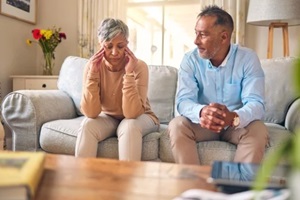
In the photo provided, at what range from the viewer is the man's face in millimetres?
1890

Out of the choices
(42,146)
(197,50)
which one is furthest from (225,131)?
(42,146)

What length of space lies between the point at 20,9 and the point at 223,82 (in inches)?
90.9

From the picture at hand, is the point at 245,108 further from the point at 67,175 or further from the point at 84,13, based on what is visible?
the point at 84,13

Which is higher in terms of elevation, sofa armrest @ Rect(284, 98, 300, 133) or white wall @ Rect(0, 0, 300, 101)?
white wall @ Rect(0, 0, 300, 101)

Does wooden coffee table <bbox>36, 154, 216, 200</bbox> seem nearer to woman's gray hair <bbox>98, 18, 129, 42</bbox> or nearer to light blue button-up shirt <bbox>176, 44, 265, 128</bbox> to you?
light blue button-up shirt <bbox>176, 44, 265, 128</bbox>

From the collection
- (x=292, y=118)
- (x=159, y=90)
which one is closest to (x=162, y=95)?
(x=159, y=90)

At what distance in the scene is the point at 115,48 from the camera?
6.32ft

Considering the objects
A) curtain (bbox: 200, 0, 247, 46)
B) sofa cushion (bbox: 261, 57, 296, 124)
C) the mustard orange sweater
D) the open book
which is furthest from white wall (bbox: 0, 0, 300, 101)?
the open book

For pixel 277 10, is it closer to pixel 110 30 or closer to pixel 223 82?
pixel 223 82

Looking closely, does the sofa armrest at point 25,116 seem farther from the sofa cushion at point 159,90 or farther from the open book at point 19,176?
the open book at point 19,176

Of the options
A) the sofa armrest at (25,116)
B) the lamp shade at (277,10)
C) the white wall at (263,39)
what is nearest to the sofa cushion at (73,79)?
the sofa armrest at (25,116)

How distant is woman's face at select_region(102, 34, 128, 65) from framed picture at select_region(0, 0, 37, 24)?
5.34 ft

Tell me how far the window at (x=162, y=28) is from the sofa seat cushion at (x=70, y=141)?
1.62 meters

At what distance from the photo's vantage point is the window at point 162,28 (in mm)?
3469
